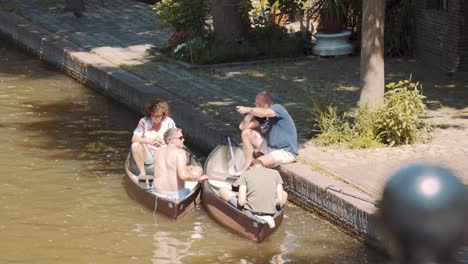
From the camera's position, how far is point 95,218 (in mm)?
11188

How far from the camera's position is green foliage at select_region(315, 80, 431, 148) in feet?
38.7

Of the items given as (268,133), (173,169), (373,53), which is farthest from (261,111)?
(373,53)

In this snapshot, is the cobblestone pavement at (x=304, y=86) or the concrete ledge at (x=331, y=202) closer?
the concrete ledge at (x=331, y=202)

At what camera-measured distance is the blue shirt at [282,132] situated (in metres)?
11.7

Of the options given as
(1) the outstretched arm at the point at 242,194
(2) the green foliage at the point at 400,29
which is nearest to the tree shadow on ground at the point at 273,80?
(2) the green foliage at the point at 400,29

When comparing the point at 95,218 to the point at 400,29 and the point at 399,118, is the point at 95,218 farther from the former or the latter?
the point at 400,29

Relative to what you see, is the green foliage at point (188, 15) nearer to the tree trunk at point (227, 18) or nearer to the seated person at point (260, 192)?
the tree trunk at point (227, 18)

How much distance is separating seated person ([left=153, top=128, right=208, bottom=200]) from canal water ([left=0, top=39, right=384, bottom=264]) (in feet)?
1.11

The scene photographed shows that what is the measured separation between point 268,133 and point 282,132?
1.16ft

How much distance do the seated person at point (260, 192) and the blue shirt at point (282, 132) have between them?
1529mm

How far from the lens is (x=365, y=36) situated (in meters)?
12.8

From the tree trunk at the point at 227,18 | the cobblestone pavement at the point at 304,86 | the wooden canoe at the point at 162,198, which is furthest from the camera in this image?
the tree trunk at the point at 227,18

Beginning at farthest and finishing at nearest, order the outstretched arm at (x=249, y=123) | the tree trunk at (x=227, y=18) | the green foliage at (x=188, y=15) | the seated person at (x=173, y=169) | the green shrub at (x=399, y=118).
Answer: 1. the green foliage at (x=188, y=15)
2. the tree trunk at (x=227, y=18)
3. the outstretched arm at (x=249, y=123)
4. the green shrub at (x=399, y=118)
5. the seated person at (x=173, y=169)

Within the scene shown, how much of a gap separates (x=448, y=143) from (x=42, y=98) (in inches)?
349
